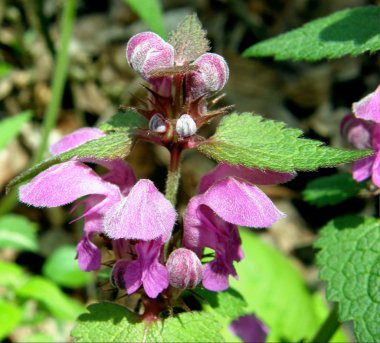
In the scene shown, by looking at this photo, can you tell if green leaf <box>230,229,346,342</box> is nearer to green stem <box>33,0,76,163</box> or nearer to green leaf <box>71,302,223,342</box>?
green stem <box>33,0,76,163</box>

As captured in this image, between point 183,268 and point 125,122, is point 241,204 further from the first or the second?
point 125,122

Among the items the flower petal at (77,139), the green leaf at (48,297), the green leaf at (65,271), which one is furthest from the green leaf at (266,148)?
the green leaf at (65,271)

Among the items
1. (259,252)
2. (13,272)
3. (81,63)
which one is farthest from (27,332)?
(81,63)

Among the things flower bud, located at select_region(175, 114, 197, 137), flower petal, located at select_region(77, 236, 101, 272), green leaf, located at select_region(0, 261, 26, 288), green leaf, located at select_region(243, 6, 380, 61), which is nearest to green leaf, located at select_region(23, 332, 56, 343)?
green leaf, located at select_region(0, 261, 26, 288)

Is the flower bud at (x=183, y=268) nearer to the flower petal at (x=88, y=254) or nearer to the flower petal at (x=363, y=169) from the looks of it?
the flower petal at (x=88, y=254)

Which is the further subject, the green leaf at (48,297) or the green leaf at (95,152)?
the green leaf at (48,297)
